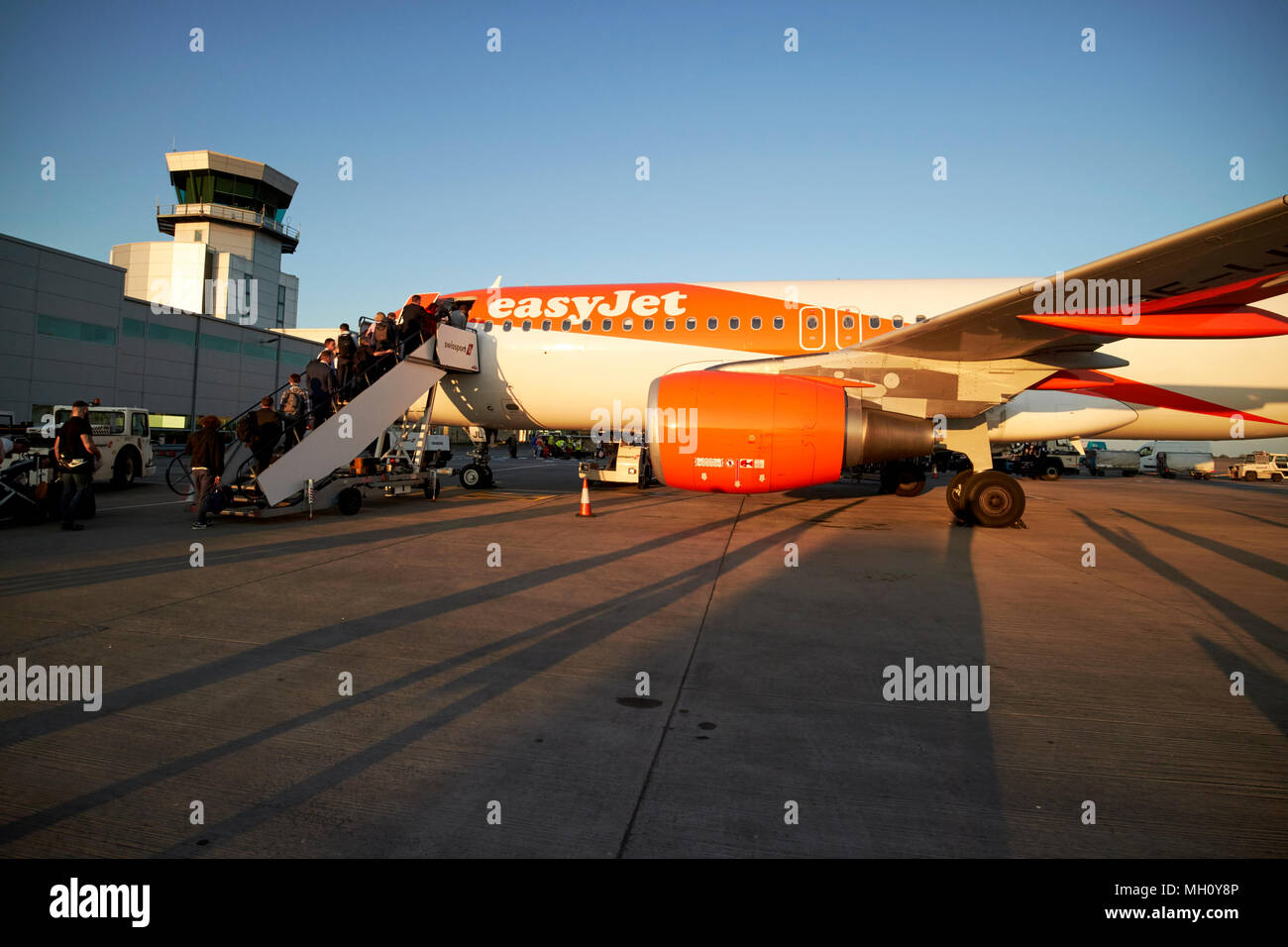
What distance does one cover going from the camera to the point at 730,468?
8.68 metres

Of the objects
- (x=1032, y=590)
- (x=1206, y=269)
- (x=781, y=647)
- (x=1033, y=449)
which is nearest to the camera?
(x=781, y=647)

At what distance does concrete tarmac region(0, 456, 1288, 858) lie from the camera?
2.35 metres

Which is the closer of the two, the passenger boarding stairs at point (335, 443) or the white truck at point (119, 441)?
the passenger boarding stairs at point (335, 443)

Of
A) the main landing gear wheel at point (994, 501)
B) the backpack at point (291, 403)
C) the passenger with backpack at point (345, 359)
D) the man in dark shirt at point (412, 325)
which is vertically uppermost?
the man in dark shirt at point (412, 325)

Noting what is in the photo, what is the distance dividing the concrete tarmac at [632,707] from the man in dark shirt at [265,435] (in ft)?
8.20

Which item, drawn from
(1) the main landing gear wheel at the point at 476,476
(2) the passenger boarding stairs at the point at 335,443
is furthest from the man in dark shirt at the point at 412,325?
(1) the main landing gear wheel at the point at 476,476

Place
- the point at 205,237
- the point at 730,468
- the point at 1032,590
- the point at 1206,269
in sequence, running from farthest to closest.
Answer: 1. the point at 205,237
2. the point at 730,468
3. the point at 1206,269
4. the point at 1032,590

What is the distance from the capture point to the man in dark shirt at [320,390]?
10.3 metres

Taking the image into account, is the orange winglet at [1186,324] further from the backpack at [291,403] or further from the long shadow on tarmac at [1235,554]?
the backpack at [291,403]

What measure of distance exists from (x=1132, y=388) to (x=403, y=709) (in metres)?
13.0

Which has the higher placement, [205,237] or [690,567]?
[205,237]

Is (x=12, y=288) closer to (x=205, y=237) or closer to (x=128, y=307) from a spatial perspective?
(x=128, y=307)
